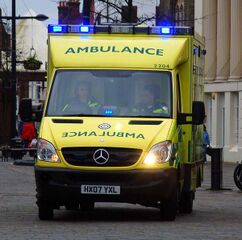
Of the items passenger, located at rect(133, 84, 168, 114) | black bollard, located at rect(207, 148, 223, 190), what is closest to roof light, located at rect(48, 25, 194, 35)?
passenger, located at rect(133, 84, 168, 114)

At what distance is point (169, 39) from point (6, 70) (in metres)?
43.0

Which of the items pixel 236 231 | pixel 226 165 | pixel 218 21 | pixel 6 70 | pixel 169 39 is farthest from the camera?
pixel 6 70

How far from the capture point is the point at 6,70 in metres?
59.4

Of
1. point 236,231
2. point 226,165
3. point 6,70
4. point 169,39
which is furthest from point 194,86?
point 6,70

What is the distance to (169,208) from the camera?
15953 millimetres

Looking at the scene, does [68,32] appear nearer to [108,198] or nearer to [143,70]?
[143,70]

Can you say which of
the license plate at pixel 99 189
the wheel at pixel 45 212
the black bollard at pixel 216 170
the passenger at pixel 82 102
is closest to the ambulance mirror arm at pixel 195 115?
the passenger at pixel 82 102

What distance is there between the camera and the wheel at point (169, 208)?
15848mm

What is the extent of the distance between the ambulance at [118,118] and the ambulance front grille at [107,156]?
0.01 m

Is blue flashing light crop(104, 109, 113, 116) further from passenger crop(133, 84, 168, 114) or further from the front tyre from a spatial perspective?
the front tyre

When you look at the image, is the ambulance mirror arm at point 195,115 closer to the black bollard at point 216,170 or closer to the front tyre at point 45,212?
the front tyre at point 45,212

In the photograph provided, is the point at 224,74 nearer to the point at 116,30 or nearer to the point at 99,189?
the point at 116,30

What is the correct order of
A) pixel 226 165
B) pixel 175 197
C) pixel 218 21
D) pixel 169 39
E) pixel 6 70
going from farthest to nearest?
pixel 6 70
pixel 218 21
pixel 226 165
pixel 169 39
pixel 175 197

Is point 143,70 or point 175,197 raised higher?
point 143,70
